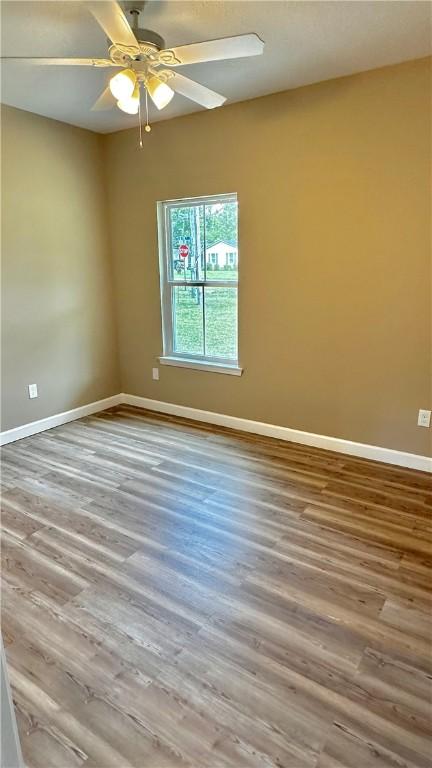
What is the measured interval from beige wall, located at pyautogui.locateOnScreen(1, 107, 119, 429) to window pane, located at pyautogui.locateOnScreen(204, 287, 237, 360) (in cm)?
116

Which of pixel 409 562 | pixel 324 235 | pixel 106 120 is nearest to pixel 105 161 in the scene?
pixel 106 120

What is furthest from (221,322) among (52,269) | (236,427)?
(52,269)

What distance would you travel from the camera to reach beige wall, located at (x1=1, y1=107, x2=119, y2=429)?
3540 mm

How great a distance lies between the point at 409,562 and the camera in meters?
2.16

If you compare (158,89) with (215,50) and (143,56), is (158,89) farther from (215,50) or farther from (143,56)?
(215,50)

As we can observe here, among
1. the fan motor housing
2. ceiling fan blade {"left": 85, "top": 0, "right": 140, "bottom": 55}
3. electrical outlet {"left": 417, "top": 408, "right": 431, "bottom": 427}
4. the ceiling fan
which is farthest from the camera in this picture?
electrical outlet {"left": 417, "top": 408, "right": 431, "bottom": 427}

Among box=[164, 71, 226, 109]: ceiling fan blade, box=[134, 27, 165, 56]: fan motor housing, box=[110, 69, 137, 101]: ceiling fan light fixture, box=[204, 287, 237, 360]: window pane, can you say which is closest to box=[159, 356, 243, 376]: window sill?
box=[204, 287, 237, 360]: window pane

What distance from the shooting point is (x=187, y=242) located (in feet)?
13.0

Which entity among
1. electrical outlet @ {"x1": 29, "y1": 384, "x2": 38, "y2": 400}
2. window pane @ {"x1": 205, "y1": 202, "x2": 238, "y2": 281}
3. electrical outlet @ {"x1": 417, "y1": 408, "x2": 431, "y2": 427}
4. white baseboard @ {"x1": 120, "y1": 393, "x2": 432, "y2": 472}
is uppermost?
window pane @ {"x1": 205, "y1": 202, "x2": 238, "y2": 281}

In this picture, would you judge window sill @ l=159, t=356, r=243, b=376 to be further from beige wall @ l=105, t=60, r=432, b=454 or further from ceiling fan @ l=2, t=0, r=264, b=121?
ceiling fan @ l=2, t=0, r=264, b=121

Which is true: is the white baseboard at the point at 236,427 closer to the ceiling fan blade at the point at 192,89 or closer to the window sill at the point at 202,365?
the window sill at the point at 202,365

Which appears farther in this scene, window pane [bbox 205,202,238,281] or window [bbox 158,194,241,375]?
window [bbox 158,194,241,375]

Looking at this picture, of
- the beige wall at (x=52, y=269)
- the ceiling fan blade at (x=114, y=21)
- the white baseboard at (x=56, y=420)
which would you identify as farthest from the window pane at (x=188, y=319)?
the ceiling fan blade at (x=114, y=21)

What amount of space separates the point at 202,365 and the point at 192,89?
7.33 feet
